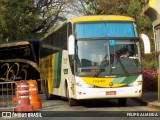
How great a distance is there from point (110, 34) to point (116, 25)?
541mm

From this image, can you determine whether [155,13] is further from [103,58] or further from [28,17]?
[28,17]

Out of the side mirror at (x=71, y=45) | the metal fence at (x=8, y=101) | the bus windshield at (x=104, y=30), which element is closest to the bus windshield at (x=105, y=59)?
the bus windshield at (x=104, y=30)

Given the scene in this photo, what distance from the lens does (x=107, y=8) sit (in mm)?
37688

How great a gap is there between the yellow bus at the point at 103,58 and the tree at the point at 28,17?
21105 millimetres

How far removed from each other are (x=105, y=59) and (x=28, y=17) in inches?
1142

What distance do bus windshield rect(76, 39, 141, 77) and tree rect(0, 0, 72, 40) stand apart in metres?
21.6

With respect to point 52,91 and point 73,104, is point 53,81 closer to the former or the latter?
point 52,91

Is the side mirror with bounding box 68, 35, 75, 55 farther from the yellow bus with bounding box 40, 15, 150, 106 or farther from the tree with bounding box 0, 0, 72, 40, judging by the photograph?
the tree with bounding box 0, 0, 72, 40

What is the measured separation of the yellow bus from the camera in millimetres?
17109

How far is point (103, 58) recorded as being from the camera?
17344 mm

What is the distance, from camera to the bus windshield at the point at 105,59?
56.5ft

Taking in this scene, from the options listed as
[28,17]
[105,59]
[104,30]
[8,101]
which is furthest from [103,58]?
[28,17]

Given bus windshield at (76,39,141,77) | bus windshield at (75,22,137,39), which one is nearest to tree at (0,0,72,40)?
bus windshield at (75,22,137,39)

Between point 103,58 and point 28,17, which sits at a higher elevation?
point 28,17
